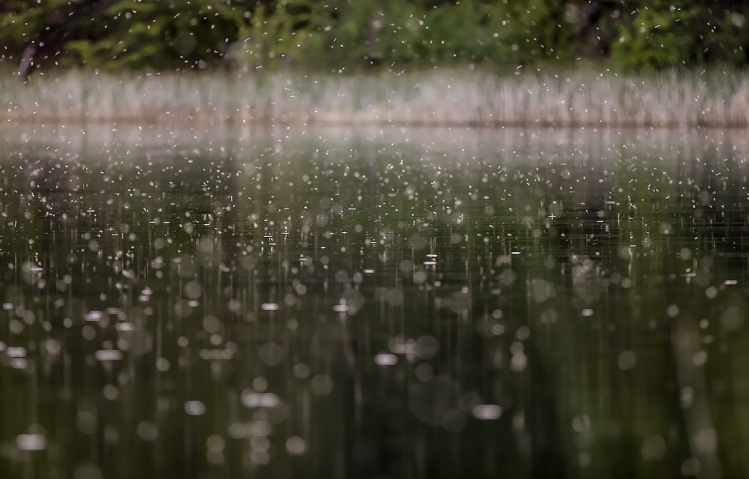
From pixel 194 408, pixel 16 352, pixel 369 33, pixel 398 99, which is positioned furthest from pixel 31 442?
pixel 369 33

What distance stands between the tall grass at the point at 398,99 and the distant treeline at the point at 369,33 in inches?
178

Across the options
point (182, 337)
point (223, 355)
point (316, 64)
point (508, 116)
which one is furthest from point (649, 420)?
point (316, 64)

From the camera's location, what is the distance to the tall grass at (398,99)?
33.7 m

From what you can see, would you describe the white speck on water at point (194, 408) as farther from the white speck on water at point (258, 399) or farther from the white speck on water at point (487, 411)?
the white speck on water at point (487, 411)

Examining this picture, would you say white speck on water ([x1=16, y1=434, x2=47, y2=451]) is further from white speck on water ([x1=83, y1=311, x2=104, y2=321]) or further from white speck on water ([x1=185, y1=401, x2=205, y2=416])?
white speck on water ([x1=83, y1=311, x2=104, y2=321])

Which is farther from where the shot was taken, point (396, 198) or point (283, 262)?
point (396, 198)

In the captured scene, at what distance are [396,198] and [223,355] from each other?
9723 mm

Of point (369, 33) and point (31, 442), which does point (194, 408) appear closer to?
point (31, 442)

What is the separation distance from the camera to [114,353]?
7773 millimetres

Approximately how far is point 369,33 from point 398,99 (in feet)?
33.4

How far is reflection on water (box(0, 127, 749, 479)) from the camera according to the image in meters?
5.98

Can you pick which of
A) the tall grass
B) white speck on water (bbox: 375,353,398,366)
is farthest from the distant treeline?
white speck on water (bbox: 375,353,398,366)

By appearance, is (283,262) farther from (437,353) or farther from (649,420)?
(649,420)

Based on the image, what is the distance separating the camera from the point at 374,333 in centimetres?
832
